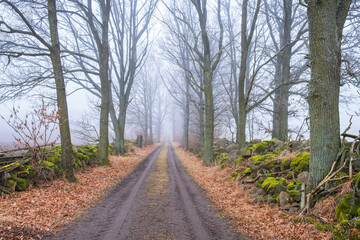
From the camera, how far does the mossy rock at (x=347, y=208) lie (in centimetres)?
379

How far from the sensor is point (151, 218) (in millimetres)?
4871

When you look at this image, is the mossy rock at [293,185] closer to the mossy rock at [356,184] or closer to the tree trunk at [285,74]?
the mossy rock at [356,184]

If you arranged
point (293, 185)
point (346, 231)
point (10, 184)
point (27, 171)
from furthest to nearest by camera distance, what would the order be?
point (27, 171) < point (10, 184) < point (293, 185) < point (346, 231)

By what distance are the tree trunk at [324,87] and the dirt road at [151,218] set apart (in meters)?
2.67

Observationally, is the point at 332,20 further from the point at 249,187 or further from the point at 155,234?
the point at 155,234

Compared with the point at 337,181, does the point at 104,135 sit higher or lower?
higher

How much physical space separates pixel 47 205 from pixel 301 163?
22.4ft

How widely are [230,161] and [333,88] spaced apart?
636cm

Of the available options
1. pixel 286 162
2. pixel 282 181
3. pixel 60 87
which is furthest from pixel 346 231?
pixel 60 87

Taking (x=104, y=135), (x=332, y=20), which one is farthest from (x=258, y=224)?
(x=104, y=135)

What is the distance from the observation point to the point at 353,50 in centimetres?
980

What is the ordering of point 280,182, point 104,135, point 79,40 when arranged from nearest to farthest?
point 280,182 → point 104,135 → point 79,40

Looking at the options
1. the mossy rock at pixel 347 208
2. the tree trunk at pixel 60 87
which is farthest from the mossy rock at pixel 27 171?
the mossy rock at pixel 347 208

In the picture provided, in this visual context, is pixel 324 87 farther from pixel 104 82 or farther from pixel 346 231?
pixel 104 82
